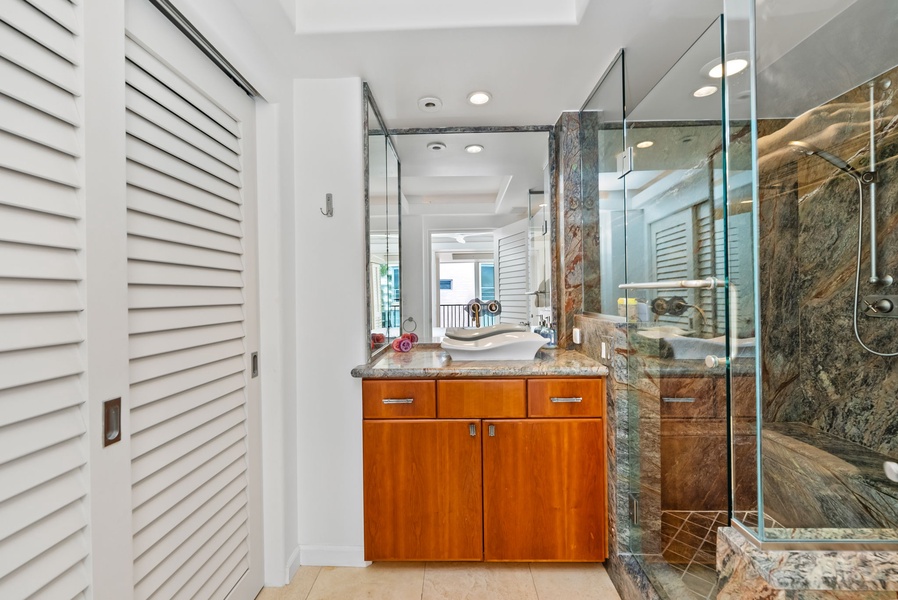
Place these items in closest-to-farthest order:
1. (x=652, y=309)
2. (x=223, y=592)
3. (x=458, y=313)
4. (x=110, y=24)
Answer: (x=110, y=24) < (x=223, y=592) < (x=652, y=309) < (x=458, y=313)

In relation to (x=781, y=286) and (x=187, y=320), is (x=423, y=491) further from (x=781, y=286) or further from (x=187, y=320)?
(x=781, y=286)

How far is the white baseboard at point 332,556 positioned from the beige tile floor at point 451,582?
0.02m

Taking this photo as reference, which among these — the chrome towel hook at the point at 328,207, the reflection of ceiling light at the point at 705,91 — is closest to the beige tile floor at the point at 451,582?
the chrome towel hook at the point at 328,207

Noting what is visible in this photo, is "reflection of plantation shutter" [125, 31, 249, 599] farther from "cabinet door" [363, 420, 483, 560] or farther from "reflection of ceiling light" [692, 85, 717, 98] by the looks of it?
"reflection of ceiling light" [692, 85, 717, 98]

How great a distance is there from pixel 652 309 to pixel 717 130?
0.67m

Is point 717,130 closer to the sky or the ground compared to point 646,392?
closer to the sky

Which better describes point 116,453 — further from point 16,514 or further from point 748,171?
point 748,171

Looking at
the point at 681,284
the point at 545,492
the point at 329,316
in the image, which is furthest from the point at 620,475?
the point at 329,316

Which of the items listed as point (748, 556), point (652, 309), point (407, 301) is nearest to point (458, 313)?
point (407, 301)

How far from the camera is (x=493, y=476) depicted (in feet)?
5.95

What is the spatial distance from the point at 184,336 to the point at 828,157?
2.47 meters

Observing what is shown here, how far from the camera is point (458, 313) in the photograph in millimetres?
2531

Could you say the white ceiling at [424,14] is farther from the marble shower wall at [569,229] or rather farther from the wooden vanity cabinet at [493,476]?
the wooden vanity cabinet at [493,476]

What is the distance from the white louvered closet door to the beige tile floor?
0.28m
